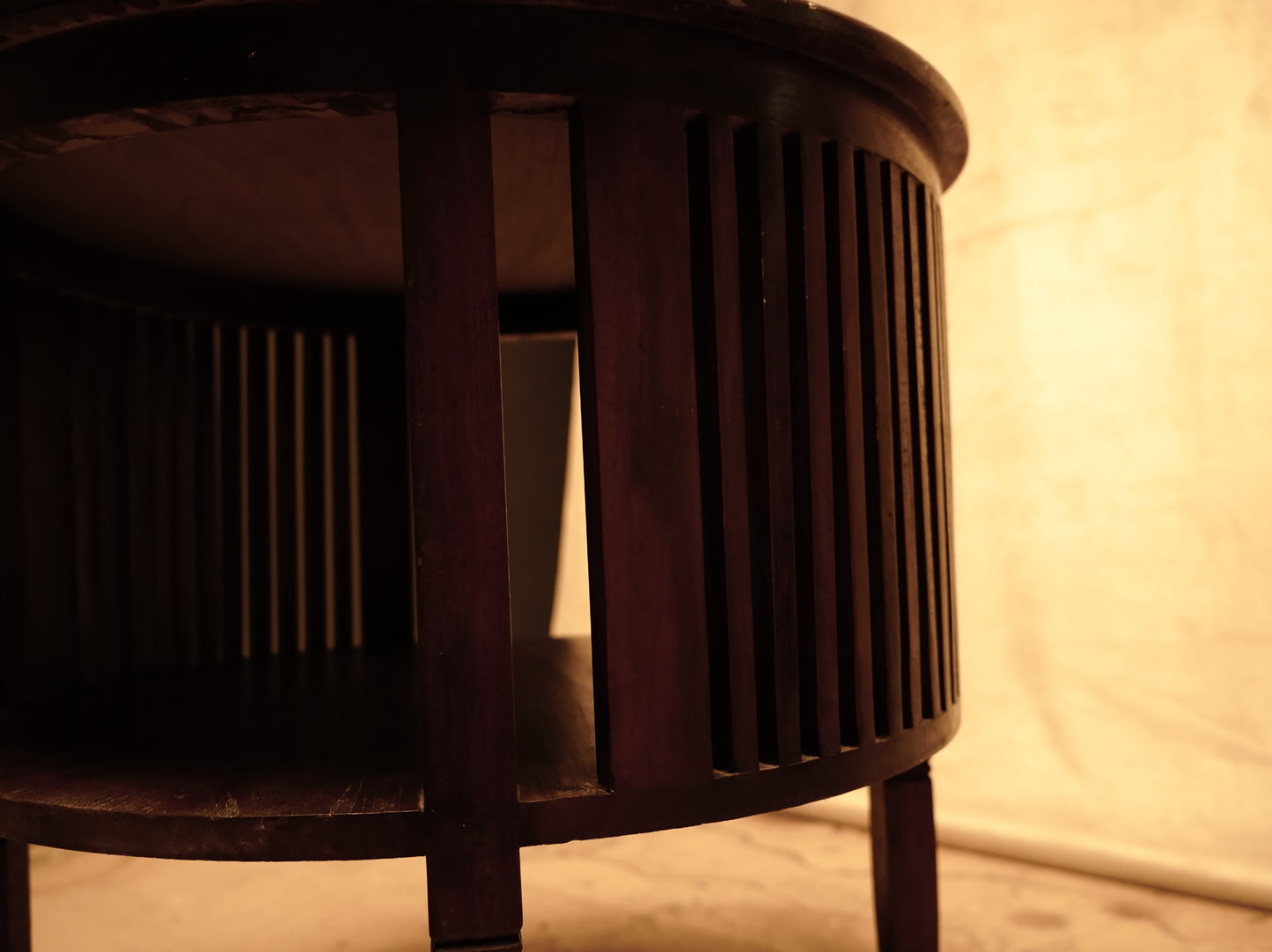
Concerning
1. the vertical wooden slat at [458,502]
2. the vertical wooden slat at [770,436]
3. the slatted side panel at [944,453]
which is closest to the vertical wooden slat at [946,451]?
the slatted side panel at [944,453]

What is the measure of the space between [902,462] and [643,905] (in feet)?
2.23

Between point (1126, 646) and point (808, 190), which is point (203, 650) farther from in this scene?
point (1126, 646)

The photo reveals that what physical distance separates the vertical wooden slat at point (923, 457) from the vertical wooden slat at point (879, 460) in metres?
0.06

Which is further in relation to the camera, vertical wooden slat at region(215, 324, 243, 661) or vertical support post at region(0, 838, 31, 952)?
vertical wooden slat at region(215, 324, 243, 661)

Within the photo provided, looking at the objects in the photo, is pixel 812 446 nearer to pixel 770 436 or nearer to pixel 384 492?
pixel 770 436

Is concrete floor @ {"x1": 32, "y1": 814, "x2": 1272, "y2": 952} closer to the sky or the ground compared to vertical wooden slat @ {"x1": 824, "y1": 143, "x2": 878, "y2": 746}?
closer to the ground

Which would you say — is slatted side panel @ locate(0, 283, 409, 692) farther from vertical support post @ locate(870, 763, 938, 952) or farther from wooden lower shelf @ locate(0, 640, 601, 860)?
vertical support post @ locate(870, 763, 938, 952)

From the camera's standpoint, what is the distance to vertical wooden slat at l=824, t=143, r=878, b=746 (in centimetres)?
67

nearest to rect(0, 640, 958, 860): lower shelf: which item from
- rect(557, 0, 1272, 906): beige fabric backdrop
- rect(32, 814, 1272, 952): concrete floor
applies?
rect(32, 814, 1272, 952): concrete floor

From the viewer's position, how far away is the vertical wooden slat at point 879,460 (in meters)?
0.70

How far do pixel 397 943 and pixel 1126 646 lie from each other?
0.87 meters

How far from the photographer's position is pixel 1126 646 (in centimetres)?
126

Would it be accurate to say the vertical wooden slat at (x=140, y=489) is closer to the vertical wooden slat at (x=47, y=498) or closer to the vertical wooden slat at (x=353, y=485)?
the vertical wooden slat at (x=47, y=498)

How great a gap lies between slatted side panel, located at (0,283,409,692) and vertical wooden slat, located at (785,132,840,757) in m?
0.69
